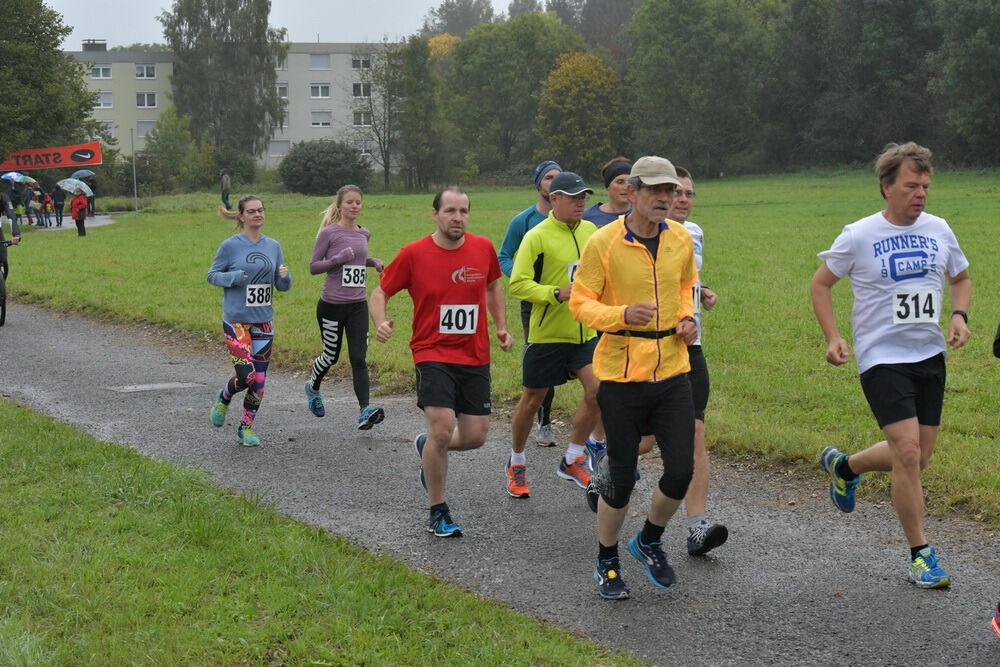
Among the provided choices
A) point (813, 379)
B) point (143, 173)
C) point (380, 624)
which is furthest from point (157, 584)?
point (143, 173)

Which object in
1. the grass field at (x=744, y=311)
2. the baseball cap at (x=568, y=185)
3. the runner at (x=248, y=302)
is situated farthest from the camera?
the runner at (x=248, y=302)

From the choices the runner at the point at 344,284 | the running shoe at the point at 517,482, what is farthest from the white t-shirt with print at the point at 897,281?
the runner at the point at 344,284

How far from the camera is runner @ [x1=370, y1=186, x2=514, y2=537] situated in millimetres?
6695

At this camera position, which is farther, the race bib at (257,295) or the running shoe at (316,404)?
the running shoe at (316,404)

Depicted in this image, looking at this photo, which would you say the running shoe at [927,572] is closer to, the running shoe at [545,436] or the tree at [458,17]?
the running shoe at [545,436]

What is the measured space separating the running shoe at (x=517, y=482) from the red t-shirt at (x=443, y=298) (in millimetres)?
1074

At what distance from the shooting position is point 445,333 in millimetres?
6785

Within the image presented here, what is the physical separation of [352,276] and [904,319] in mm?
5145

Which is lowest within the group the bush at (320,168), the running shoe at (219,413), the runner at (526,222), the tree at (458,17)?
the running shoe at (219,413)

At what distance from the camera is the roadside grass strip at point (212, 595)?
465 centimetres

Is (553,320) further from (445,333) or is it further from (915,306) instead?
(915,306)

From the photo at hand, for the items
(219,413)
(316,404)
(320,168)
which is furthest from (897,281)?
(320,168)

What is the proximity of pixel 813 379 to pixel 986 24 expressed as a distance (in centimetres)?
6509

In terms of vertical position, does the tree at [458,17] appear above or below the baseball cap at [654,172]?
above
